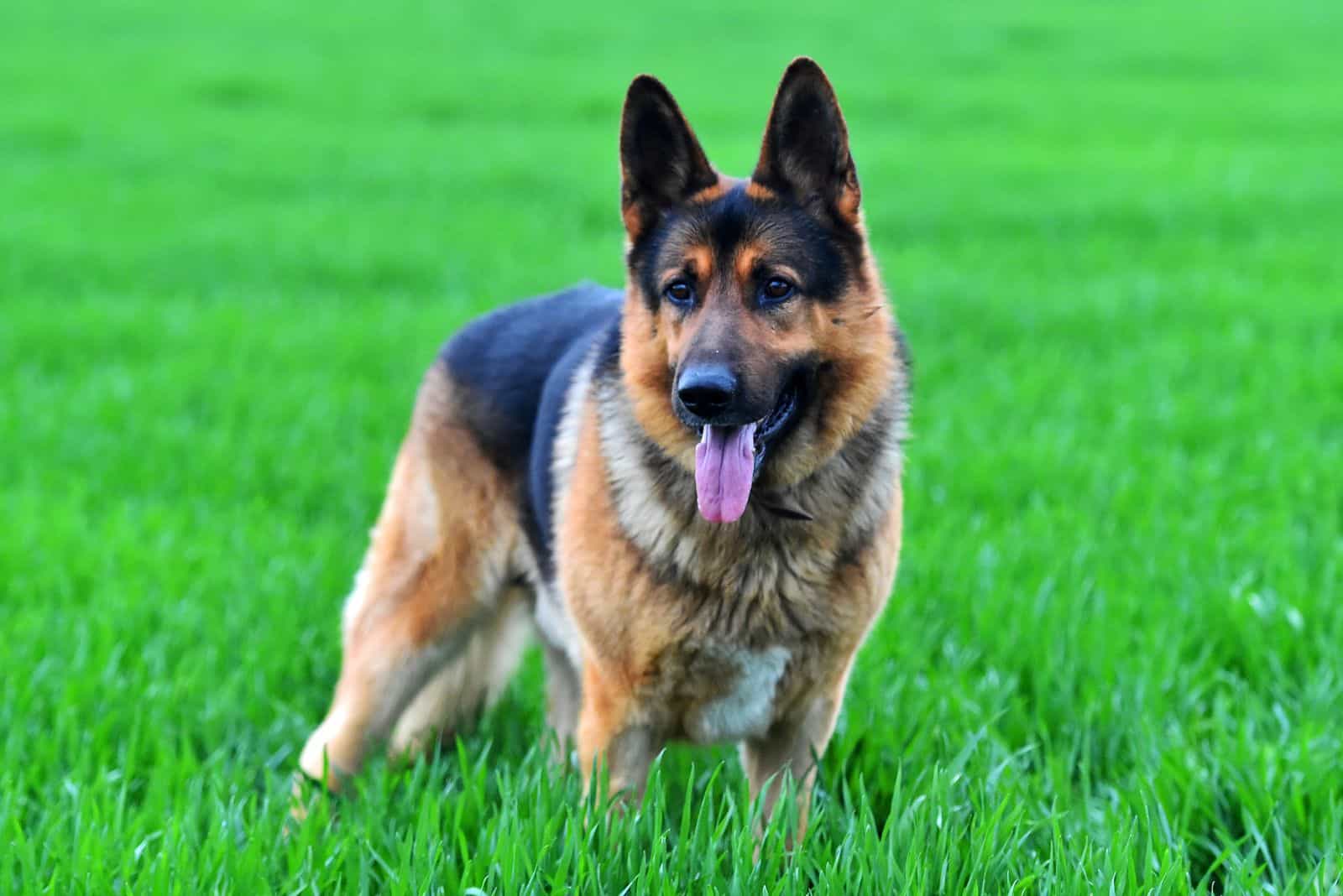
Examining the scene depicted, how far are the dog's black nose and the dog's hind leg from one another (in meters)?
1.10

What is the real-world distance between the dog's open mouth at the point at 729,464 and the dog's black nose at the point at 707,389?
0.15 meters

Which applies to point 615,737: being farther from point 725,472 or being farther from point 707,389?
point 707,389

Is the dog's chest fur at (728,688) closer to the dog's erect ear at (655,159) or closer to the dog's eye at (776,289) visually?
the dog's eye at (776,289)

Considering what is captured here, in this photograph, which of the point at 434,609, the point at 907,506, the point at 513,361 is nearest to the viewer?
the point at 434,609

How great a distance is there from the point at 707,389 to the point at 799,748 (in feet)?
3.57

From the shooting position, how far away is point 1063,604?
180 inches

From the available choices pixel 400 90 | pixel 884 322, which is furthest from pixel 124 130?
pixel 884 322

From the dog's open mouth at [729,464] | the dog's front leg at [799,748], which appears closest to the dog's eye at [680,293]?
the dog's open mouth at [729,464]

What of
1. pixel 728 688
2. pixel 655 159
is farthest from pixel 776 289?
pixel 728 688

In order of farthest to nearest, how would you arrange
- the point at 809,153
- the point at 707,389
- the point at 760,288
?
the point at 809,153 < the point at 760,288 < the point at 707,389

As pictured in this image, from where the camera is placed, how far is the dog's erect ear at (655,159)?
3371 millimetres

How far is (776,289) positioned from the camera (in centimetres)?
327

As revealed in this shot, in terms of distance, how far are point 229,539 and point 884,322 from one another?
3334mm

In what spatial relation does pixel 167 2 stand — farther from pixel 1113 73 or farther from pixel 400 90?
pixel 1113 73
